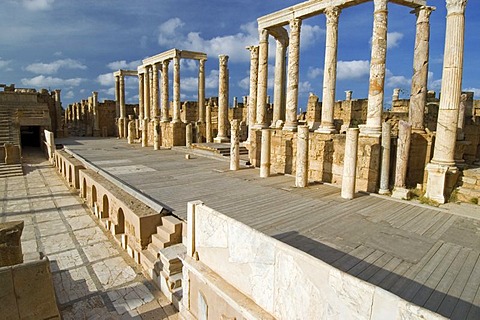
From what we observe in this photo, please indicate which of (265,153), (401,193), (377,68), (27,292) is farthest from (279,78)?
(27,292)

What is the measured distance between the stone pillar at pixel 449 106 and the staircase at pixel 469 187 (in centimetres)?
25

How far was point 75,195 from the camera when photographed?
1340 cm

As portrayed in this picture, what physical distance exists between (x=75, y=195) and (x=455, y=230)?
13.8 meters

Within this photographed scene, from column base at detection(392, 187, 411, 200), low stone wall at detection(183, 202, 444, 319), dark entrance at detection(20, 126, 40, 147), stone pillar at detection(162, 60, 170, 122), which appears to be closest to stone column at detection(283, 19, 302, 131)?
column base at detection(392, 187, 411, 200)

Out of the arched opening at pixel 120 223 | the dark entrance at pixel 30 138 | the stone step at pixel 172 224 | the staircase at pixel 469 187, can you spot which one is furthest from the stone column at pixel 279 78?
the dark entrance at pixel 30 138

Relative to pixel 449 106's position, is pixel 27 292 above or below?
below

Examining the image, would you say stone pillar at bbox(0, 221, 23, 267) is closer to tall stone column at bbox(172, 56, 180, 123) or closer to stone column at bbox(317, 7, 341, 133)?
stone column at bbox(317, 7, 341, 133)

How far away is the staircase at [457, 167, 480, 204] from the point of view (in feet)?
23.4

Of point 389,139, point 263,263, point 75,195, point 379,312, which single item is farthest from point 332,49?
point 75,195

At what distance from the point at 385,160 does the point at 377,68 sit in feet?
8.79

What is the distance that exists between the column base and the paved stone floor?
5.89 m

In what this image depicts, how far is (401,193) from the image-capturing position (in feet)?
24.8

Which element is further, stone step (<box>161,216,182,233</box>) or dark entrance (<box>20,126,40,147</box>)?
dark entrance (<box>20,126,40,147</box>)

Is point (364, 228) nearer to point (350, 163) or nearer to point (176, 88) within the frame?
point (350, 163)
